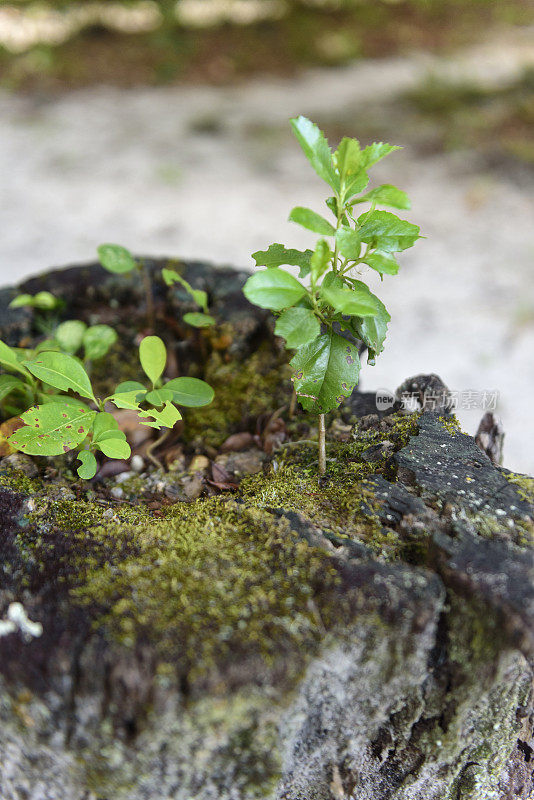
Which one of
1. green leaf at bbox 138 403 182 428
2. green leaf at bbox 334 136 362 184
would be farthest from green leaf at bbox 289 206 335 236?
green leaf at bbox 138 403 182 428

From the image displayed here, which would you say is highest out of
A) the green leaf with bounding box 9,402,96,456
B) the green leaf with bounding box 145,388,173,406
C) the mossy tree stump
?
the green leaf with bounding box 145,388,173,406

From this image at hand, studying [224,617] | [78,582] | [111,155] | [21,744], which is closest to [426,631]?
[224,617]

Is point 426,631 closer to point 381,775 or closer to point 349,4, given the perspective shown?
point 381,775

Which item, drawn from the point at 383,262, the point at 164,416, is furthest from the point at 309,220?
the point at 164,416

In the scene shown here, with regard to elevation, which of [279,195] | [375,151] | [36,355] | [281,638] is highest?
[279,195]

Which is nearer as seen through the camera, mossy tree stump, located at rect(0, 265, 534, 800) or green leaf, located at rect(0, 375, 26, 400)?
mossy tree stump, located at rect(0, 265, 534, 800)

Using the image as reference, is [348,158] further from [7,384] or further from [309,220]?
[7,384]

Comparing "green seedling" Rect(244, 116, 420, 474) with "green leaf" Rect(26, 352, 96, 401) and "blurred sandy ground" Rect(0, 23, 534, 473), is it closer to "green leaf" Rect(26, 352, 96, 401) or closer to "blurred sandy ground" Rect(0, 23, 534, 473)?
"green leaf" Rect(26, 352, 96, 401)
